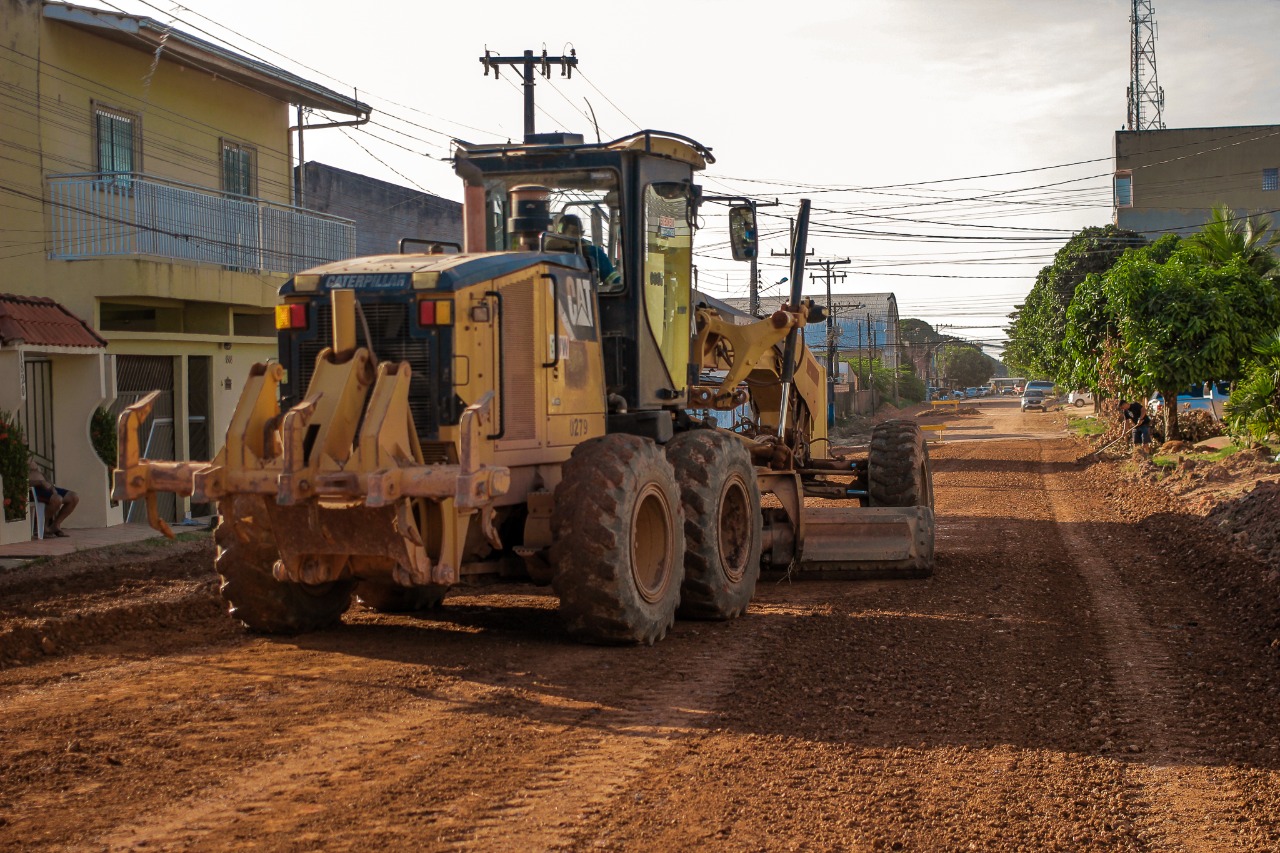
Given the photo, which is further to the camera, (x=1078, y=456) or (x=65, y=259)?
(x=1078, y=456)

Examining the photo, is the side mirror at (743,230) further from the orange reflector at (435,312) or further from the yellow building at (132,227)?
the yellow building at (132,227)

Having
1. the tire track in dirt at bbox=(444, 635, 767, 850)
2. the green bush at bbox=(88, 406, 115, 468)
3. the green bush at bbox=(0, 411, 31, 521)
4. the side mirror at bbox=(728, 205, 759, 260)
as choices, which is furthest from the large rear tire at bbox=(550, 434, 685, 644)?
the green bush at bbox=(88, 406, 115, 468)

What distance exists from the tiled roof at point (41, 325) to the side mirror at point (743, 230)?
893 centimetres

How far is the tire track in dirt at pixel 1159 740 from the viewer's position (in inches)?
208

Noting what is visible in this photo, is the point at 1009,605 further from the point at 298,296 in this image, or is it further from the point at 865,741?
the point at 298,296

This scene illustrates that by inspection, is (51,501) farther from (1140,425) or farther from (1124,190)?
(1124,190)

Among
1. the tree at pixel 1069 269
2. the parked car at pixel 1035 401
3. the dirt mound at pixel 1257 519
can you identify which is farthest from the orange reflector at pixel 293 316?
the parked car at pixel 1035 401

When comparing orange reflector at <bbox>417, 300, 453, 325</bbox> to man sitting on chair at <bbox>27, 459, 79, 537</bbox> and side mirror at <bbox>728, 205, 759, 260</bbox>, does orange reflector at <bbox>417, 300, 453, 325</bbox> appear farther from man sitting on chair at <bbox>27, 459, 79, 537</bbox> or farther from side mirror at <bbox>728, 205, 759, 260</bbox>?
man sitting on chair at <bbox>27, 459, 79, 537</bbox>

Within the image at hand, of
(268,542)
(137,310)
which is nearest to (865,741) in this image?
(268,542)

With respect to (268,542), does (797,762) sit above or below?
below

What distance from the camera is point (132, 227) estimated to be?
18891 mm

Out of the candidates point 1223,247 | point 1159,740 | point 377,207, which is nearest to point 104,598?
point 1159,740

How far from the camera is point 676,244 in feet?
34.8

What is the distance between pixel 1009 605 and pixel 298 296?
6014 mm
